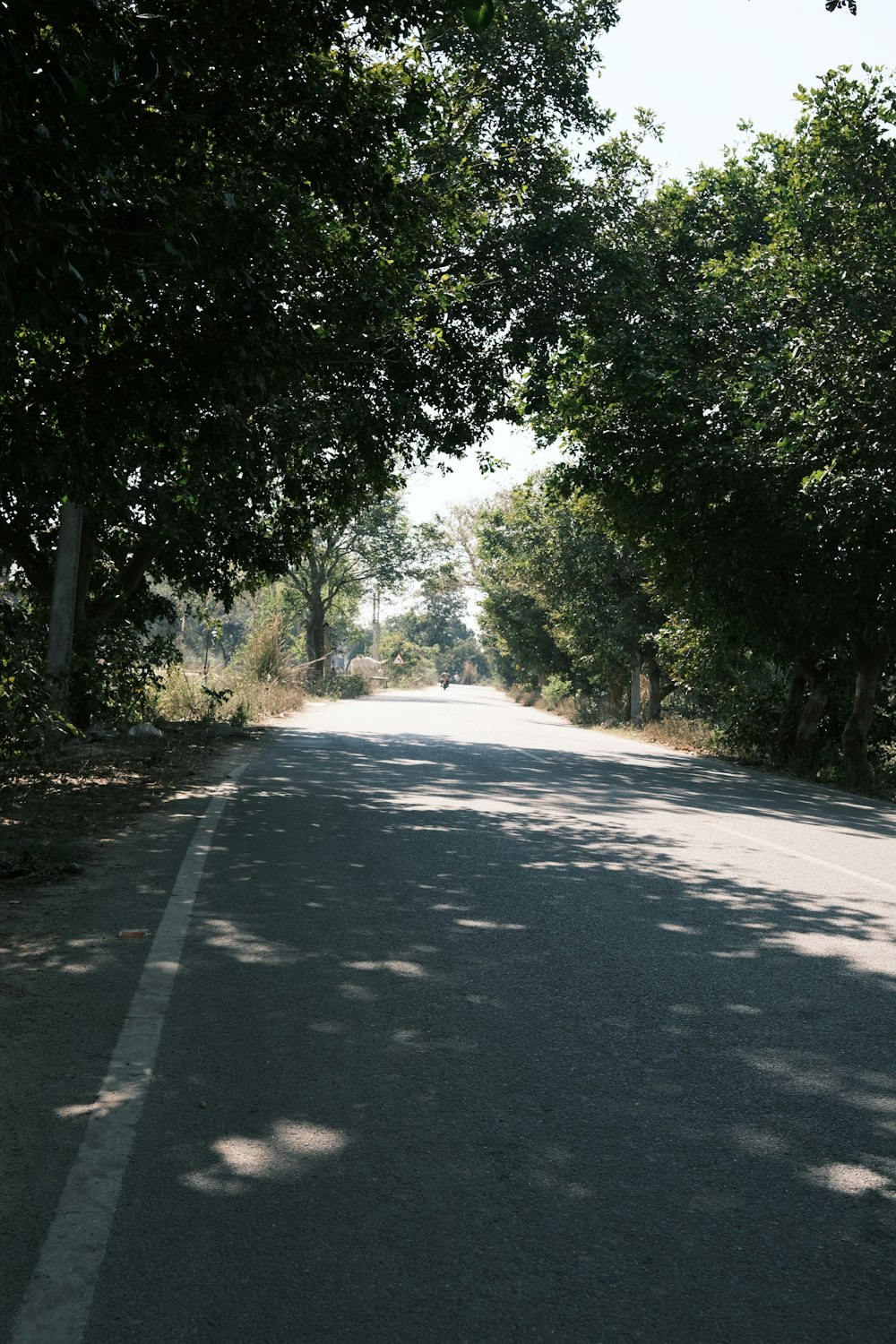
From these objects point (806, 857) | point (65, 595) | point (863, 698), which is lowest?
point (806, 857)

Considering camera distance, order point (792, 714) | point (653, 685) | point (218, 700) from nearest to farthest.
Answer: point (792, 714)
point (218, 700)
point (653, 685)

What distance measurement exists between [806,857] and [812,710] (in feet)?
39.8

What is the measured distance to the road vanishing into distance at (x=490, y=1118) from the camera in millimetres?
2764

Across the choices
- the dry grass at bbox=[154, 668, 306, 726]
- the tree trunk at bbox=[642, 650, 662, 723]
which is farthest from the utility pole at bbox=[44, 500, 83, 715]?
the tree trunk at bbox=[642, 650, 662, 723]

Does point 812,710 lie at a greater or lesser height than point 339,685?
lesser

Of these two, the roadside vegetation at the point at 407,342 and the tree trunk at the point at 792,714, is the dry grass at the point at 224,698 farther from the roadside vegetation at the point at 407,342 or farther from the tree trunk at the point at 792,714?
the tree trunk at the point at 792,714

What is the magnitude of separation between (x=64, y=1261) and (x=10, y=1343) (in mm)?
325

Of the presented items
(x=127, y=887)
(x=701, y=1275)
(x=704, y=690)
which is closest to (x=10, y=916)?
(x=127, y=887)

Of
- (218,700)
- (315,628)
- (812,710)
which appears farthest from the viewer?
(315,628)

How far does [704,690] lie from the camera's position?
25.8 m

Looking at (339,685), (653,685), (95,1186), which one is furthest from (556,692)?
(95,1186)

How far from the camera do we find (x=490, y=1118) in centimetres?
383

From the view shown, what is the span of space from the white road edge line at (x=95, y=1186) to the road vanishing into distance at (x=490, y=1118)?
0.4 inches

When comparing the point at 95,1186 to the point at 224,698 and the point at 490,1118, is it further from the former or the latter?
the point at 224,698
